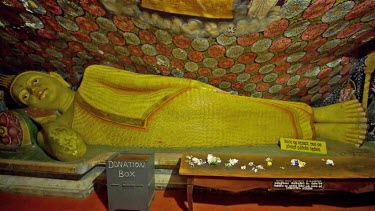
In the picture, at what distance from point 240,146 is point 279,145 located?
49 cm

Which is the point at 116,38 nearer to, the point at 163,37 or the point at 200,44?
the point at 163,37

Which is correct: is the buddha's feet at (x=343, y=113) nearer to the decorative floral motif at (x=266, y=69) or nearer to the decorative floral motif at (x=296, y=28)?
the decorative floral motif at (x=266, y=69)

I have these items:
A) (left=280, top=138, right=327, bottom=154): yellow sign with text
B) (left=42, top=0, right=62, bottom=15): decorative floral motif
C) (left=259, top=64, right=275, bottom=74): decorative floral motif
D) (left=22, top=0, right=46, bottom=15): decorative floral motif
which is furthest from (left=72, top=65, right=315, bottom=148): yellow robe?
(left=22, top=0, right=46, bottom=15): decorative floral motif

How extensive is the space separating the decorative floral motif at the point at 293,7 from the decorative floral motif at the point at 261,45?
357 millimetres

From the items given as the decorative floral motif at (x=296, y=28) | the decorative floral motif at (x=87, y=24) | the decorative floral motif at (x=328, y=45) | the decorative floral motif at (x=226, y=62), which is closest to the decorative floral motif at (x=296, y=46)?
the decorative floral motif at (x=296, y=28)

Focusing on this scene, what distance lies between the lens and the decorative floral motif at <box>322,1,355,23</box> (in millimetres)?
2486

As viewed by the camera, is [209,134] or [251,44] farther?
[209,134]

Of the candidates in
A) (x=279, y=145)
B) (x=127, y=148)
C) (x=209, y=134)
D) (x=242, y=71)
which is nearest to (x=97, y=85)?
(x=127, y=148)

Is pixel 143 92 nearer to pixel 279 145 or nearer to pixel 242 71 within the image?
pixel 242 71

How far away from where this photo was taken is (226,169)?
2.45 meters

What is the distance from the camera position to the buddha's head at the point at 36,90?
3250 millimetres

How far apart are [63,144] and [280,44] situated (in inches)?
108

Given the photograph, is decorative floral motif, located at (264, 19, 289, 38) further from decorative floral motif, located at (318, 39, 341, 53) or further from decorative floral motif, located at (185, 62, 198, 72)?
decorative floral motif, located at (185, 62, 198, 72)

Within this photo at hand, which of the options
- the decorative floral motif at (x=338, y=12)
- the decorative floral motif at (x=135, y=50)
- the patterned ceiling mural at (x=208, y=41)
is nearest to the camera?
the decorative floral motif at (x=338, y=12)
